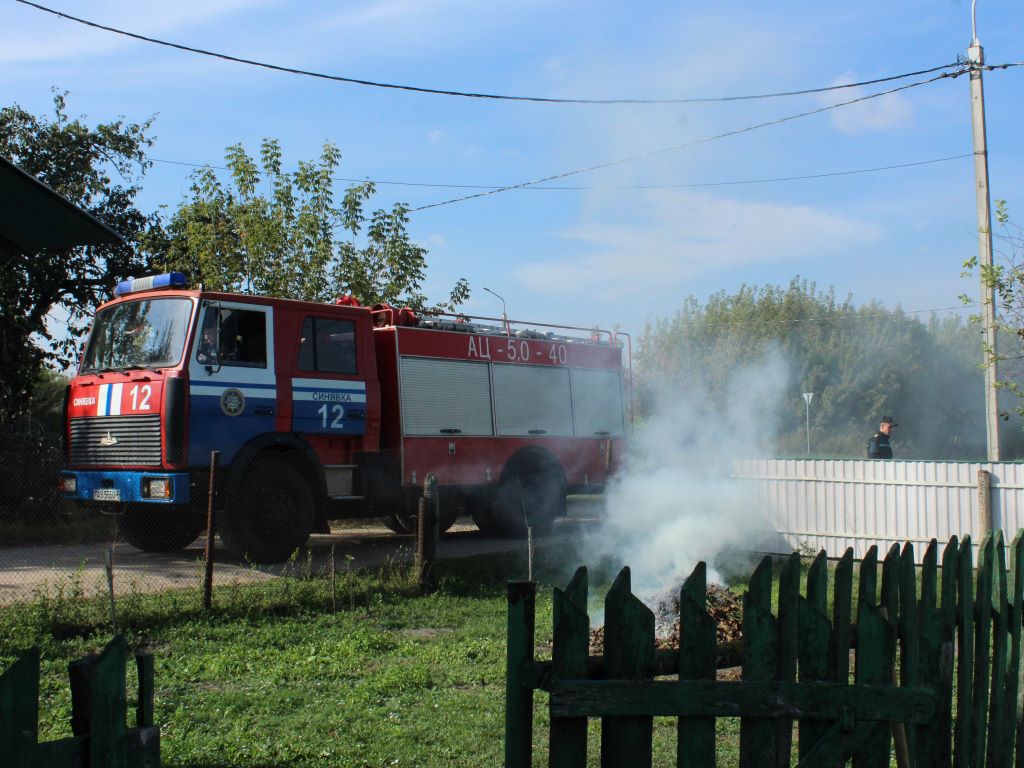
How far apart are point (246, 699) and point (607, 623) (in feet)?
13.3

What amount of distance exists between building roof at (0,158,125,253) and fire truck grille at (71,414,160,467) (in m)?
7.06

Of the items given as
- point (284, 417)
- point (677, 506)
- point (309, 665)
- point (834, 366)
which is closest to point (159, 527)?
point (284, 417)

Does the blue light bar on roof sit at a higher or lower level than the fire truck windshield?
higher

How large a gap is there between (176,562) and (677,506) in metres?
6.72

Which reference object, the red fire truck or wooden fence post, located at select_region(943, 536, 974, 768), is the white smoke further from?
wooden fence post, located at select_region(943, 536, 974, 768)

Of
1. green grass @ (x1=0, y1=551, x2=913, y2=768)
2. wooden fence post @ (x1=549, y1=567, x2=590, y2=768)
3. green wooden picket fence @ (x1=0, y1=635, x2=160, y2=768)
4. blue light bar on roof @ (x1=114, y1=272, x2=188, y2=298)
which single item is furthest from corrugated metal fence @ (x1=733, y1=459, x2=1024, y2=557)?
green wooden picket fence @ (x1=0, y1=635, x2=160, y2=768)

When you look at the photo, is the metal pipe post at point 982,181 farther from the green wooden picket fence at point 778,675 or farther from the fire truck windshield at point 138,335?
the green wooden picket fence at point 778,675

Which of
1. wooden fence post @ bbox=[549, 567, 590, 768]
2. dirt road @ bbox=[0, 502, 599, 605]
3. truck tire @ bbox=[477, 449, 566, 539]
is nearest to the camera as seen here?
wooden fence post @ bbox=[549, 567, 590, 768]

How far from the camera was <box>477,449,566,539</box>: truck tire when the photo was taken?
14.5 meters

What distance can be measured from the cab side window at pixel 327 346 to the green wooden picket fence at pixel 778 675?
9.15 meters

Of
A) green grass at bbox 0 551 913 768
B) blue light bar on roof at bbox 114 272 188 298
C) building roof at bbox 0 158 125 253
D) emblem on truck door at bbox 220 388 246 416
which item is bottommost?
green grass at bbox 0 551 913 768

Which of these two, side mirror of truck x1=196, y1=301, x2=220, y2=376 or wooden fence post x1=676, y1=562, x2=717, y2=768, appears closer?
wooden fence post x1=676, y1=562, x2=717, y2=768

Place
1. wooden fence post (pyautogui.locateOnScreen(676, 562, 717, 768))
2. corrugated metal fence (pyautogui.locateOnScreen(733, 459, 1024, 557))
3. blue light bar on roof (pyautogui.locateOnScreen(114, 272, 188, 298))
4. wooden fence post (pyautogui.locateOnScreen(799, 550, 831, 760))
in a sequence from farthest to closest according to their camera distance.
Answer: corrugated metal fence (pyautogui.locateOnScreen(733, 459, 1024, 557)), blue light bar on roof (pyautogui.locateOnScreen(114, 272, 188, 298)), wooden fence post (pyautogui.locateOnScreen(799, 550, 831, 760)), wooden fence post (pyautogui.locateOnScreen(676, 562, 717, 768))

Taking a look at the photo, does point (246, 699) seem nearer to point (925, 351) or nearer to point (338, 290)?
point (338, 290)
